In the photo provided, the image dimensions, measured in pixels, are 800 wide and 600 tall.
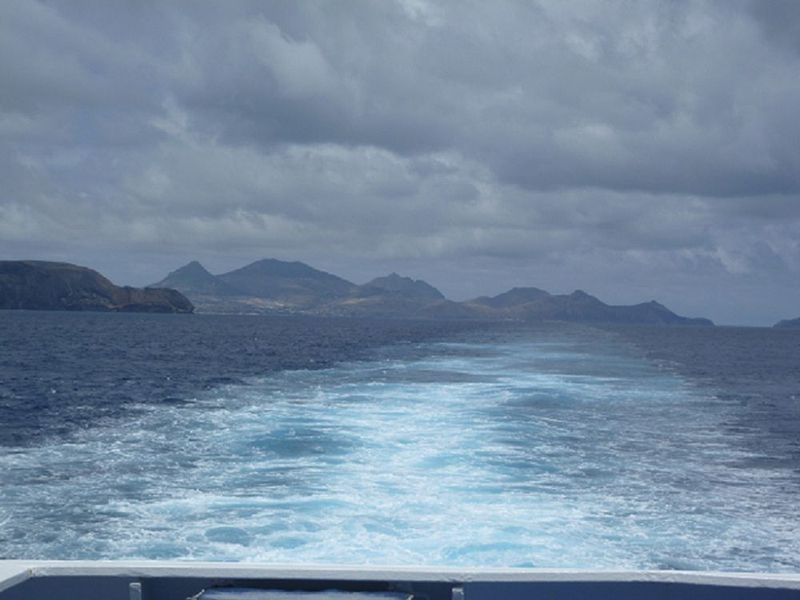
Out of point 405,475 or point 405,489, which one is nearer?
point 405,489

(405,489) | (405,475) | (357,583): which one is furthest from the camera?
(405,475)

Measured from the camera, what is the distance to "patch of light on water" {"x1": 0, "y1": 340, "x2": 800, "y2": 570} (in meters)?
12.4

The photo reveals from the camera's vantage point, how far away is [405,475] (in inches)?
705

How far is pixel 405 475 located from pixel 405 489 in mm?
1406

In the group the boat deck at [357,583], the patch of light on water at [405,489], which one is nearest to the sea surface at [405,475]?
the patch of light on water at [405,489]

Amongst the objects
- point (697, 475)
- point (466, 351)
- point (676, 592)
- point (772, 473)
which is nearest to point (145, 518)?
point (676, 592)

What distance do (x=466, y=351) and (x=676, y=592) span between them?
68644 millimetres

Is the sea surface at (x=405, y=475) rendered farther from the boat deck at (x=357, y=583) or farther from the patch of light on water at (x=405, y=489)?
the boat deck at (x=357, y=583)

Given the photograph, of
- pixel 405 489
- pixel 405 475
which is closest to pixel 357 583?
pixel 405 489

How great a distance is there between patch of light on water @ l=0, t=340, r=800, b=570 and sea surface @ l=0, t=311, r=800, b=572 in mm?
60

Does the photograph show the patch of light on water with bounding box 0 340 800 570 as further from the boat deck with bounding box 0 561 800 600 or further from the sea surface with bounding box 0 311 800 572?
the boat deck with bounding box 0 561 800 600

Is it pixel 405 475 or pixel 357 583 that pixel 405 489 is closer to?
pixel 405 475

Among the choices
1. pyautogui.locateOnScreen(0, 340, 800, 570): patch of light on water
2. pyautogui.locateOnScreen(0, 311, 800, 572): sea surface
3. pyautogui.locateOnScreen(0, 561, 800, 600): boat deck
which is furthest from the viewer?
pyautogui.locateOnScreen(0, 311, 800, 572): sea surface

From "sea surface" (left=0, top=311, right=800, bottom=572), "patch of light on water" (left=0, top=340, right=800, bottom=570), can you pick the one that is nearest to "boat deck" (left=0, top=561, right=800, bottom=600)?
"sea surface" (left=0, top=311, right=800, bottom=572)
